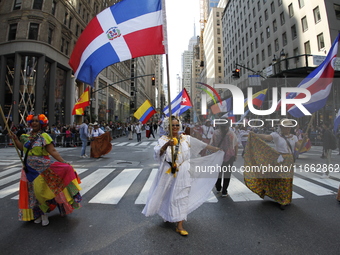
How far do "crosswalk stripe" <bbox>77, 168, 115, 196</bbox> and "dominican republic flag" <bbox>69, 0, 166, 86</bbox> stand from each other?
288 centimetres

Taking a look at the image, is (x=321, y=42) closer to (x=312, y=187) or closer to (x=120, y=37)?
(x=312, y=187)

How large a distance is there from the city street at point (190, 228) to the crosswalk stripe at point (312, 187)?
0.14 ft

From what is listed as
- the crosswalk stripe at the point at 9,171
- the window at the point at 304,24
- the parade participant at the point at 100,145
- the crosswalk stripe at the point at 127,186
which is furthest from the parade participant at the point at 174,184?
the window at the point at 304,24

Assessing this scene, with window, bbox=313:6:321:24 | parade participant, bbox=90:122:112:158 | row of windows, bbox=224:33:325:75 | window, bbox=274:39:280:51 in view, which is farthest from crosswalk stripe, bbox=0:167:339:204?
window, bbox=274:39:280:51

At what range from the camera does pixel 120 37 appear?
14.2 feet

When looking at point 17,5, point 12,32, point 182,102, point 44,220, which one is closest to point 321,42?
point 182,102

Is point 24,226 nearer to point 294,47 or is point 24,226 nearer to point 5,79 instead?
point 5,79

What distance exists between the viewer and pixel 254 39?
3988 centimetres

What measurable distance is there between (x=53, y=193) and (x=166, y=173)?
189 centimetres

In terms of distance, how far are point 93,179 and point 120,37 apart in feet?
14.0

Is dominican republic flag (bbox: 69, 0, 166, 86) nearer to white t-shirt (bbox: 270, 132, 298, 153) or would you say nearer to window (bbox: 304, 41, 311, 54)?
white t-shirt (bbox: 270, 132, 298, 153)

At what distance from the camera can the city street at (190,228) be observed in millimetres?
2840

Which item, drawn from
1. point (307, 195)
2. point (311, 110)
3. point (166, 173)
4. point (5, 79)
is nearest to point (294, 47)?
point (311, 110)

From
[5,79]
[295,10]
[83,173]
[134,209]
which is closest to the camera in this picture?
[134,209]
